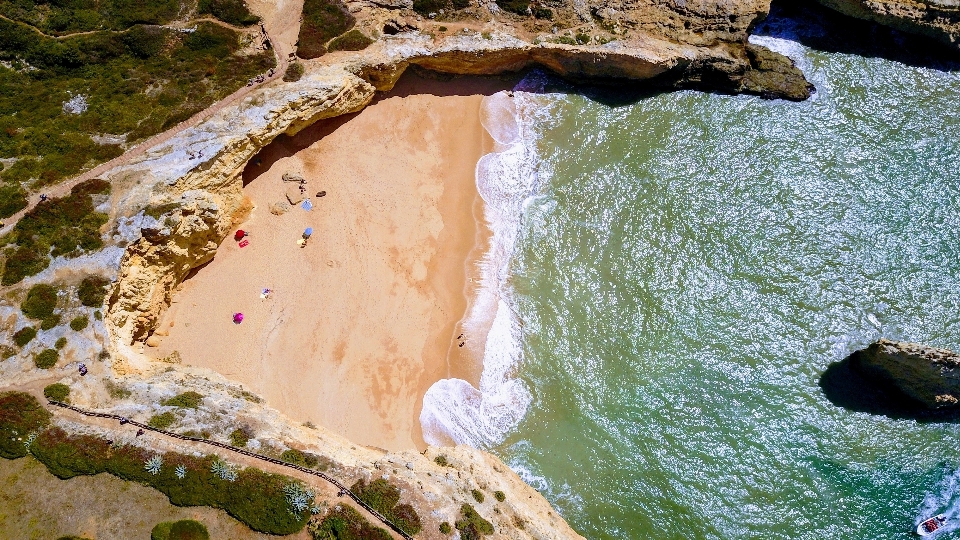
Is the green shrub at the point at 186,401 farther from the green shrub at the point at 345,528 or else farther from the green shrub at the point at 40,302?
the green shrub at the point at 345,528

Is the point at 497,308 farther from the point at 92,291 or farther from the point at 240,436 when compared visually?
the point at 92,291

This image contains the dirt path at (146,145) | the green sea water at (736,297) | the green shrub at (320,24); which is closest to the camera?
the green sea water at (736,297)

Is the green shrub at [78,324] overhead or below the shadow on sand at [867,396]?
overhead

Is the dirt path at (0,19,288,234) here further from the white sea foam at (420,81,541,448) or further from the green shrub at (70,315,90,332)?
the white sea foam at (420,81,541,448)

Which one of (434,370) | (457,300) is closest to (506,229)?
(457,300)

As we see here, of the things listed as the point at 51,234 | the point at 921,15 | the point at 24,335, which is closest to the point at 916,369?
the point at 921,15

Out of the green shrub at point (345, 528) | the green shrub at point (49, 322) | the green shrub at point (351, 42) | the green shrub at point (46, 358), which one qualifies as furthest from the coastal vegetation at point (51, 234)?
the green shrub at point (345, 528)
